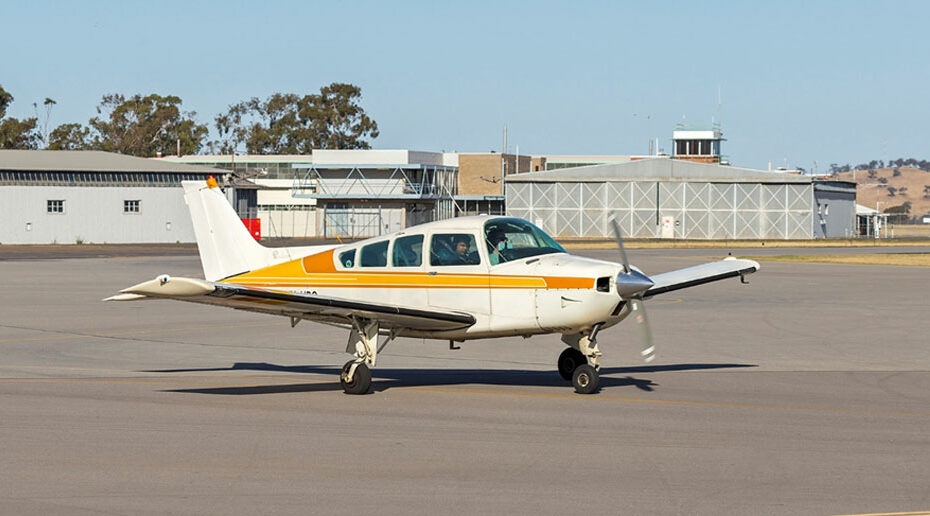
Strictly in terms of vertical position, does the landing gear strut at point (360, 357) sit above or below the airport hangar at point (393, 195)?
below

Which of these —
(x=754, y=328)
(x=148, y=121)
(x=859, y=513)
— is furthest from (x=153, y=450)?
(x=148, y=121)

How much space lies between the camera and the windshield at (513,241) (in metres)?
14.9

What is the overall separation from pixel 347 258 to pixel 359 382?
186 centimetres

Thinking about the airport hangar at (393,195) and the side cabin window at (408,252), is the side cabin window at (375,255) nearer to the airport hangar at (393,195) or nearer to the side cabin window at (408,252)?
the side cabin window at (408,252)

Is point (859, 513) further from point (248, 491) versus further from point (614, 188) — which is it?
point (614, 188)

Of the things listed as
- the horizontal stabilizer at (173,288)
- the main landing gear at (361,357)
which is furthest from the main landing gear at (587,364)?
the horizontal stabilizer at (173,288)

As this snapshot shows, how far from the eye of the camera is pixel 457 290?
1495 cm

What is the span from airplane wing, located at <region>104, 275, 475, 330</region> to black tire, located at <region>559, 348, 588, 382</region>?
1.70m

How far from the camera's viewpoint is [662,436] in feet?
38.5

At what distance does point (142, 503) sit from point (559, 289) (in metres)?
6.58

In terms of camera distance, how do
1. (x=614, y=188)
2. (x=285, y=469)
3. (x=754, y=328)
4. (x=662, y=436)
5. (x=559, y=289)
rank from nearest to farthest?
(x=285, y=469), (x=662, y=436), (x=559, y=289), (x=754, y=328), (x=614, y=188)

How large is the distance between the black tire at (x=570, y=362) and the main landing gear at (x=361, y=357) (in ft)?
8.30

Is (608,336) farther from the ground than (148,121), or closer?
closer

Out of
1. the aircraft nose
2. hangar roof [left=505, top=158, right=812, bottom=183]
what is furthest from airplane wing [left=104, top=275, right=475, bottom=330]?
hangar roof [left=505, top=158, right=812, bottom=183]
